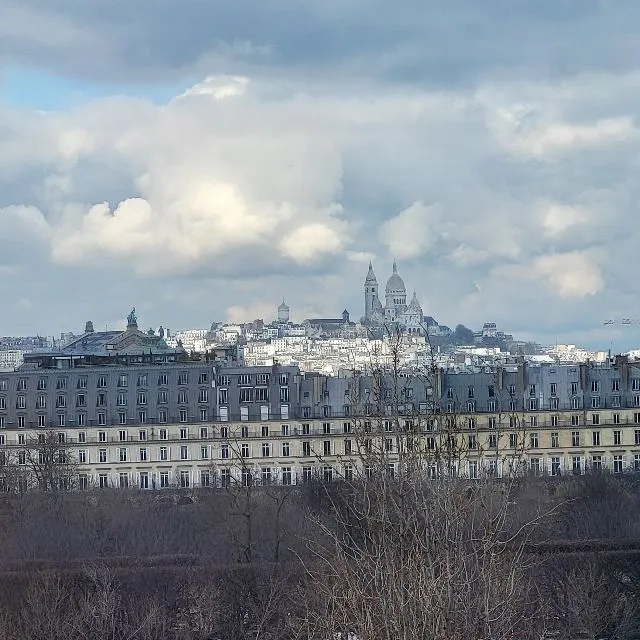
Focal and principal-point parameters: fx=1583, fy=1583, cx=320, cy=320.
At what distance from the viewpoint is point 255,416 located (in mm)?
70312

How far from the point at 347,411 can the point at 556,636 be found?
115 ft

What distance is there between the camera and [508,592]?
2312 centimetres

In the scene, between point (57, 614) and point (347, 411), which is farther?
point (347, 411)

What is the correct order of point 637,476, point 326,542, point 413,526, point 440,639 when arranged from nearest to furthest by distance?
1. point 440,639
2. point 413,526
3. point 326,542
4. point 637,476

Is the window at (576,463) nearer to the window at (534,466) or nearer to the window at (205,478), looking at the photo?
the window at (534,466)

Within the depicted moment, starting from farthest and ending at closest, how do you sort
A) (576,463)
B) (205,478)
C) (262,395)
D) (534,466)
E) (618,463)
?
1. (262,395)
2. (618,463)
3. (576,463)
4. (205,478)
5. (534,466)

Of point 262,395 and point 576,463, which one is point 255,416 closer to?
point 262,395

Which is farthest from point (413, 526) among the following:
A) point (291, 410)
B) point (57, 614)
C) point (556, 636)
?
point (291, 410)

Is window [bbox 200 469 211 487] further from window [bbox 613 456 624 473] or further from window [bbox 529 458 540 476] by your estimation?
window [bbox 613 456 624 473]

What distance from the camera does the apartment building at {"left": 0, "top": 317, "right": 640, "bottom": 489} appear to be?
228 feet

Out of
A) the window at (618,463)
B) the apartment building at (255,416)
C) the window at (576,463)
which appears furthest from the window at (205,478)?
the window at (618,463)

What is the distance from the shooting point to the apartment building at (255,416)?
69375 millimetres

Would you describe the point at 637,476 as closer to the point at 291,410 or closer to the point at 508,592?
the point at 291,410

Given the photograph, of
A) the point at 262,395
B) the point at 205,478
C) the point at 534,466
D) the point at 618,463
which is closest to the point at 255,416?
the point at 262,395
